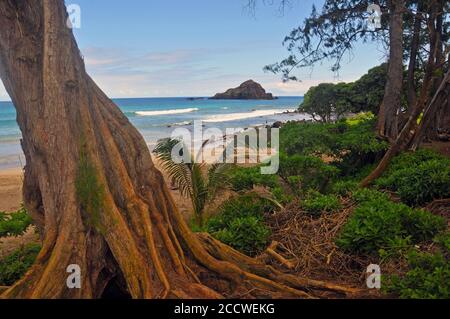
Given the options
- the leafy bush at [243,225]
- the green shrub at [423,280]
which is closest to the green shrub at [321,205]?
the leafy bush at [243,225]

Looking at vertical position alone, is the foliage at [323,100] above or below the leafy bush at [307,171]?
above

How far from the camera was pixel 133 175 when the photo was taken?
421 centimetres

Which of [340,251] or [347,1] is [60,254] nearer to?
[340,251]

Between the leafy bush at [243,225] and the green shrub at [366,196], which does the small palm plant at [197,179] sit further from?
the green shrub at [366,196]

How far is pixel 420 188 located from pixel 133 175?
160 inches

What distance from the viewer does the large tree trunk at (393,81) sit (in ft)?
34.3

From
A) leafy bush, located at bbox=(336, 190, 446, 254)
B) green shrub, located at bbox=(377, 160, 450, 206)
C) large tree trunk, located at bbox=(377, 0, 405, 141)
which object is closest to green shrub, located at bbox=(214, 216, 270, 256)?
leafy bush, located at bbox=(336, 190, 446, 254)

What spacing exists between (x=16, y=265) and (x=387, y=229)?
4.16 metres

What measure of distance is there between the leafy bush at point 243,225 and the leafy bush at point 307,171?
163 centimetres

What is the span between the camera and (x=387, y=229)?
4598mm

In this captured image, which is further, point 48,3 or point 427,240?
point 427,240

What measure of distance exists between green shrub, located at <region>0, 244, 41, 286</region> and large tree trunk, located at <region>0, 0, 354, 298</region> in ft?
3.91
